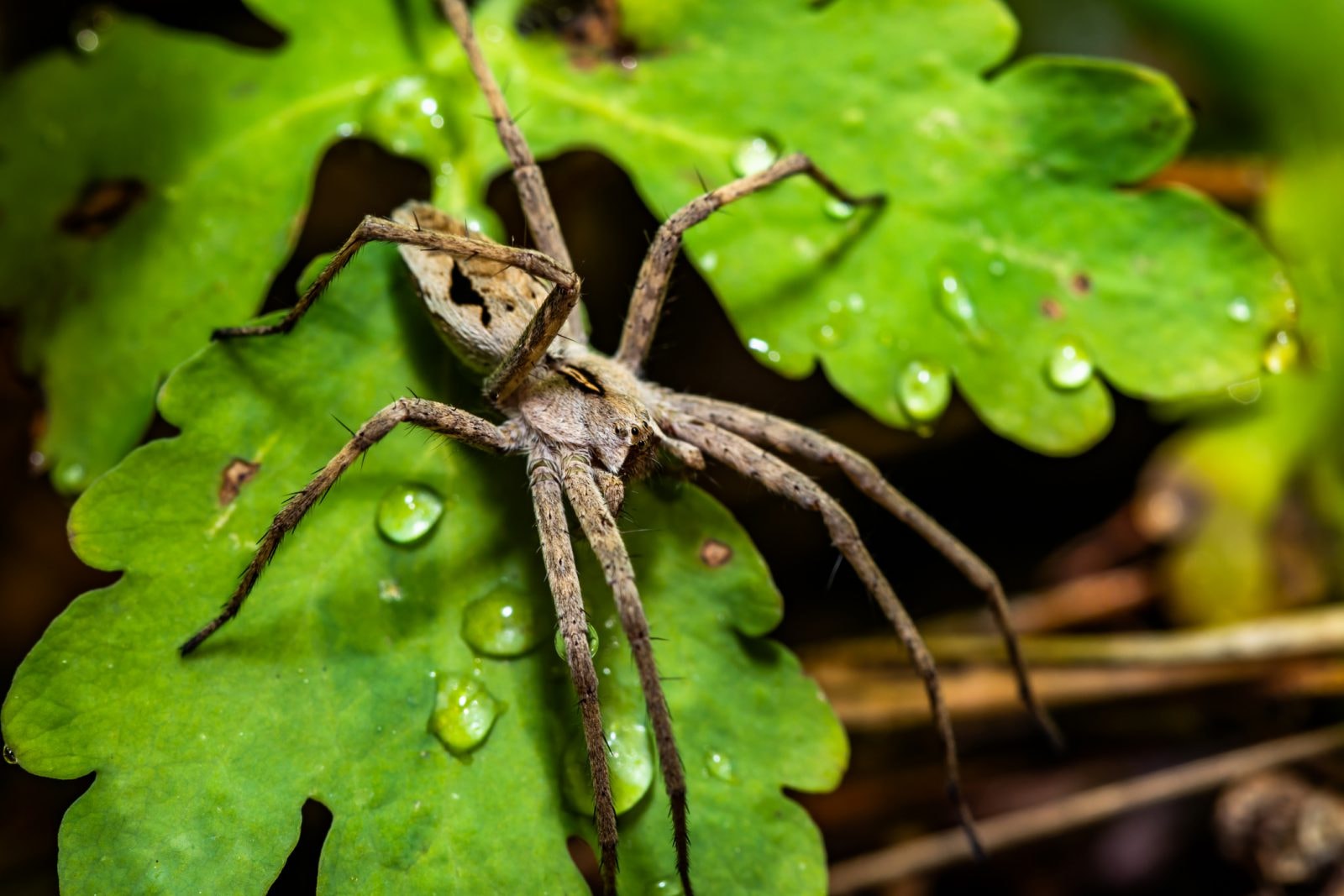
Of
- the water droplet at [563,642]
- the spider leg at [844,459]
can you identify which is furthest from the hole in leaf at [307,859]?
the spider leg at [844,459]

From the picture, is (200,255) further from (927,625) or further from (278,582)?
(927,625)

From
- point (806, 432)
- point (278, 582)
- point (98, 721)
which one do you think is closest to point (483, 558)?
point (278, 582)

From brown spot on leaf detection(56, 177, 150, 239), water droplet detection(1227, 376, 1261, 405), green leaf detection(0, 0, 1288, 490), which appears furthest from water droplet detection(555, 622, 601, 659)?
water droplet detection(1227, 376, 1261, 405)

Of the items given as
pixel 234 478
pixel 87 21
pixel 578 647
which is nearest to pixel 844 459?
pixel 578 647

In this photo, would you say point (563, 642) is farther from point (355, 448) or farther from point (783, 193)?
point (783, 193)

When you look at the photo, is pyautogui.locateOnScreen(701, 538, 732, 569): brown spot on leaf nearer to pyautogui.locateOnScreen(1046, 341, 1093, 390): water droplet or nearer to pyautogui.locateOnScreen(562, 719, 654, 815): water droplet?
pyautogui.locateOnScreen(562, 719, 654, 815): water droplet

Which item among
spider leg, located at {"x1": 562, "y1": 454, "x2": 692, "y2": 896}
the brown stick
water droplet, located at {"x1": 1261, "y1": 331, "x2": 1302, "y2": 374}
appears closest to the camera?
spider leg, located at {"x1": 562, "y1": 454, "x2": 692, "y2": 896}
